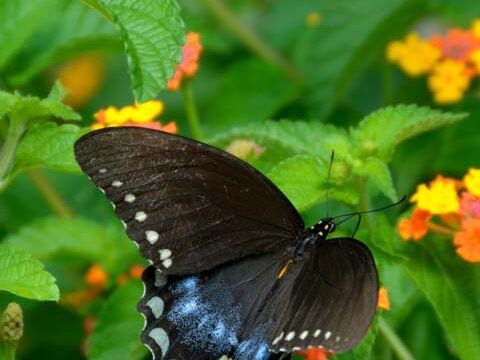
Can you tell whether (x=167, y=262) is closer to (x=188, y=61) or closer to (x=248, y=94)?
(x=188, y=61)

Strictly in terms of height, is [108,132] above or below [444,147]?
above

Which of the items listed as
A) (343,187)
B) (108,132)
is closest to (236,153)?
(343,187)

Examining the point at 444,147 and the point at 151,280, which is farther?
the point at 444,147

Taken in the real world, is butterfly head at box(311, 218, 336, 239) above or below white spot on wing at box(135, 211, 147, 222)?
below

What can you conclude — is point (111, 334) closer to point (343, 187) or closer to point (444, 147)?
point (343, 187)

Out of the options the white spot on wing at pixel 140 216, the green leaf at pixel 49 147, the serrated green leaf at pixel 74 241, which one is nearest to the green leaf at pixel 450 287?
the white spot on wing at pixel 140 216

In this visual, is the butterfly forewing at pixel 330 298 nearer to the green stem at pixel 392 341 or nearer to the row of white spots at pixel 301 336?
the row of white spots at pixel 301 336

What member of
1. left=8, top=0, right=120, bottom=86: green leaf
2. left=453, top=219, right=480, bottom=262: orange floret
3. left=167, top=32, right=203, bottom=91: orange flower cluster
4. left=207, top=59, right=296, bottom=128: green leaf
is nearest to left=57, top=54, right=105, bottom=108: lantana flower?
left=207, top=59, right=296, bottom=128: green leaf

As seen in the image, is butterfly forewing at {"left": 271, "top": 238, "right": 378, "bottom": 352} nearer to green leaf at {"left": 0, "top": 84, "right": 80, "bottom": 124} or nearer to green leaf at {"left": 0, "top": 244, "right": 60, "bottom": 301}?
green leaf at {"left": 0, "top": 244, "right": 60, "bottom": 301}
